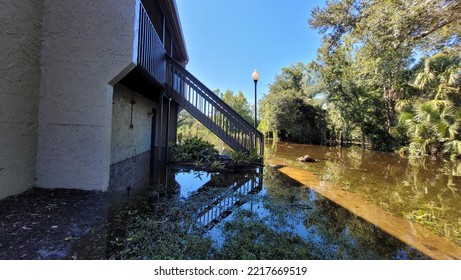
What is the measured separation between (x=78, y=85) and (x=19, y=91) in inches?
A: 27.9

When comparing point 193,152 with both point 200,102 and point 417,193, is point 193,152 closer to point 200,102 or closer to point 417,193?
point 200,102

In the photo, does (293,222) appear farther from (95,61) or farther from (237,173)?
(95,61)

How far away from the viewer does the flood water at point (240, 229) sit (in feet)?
6.85

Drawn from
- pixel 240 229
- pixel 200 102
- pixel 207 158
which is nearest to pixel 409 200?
pixel 240 229

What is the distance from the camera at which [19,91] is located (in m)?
3.14

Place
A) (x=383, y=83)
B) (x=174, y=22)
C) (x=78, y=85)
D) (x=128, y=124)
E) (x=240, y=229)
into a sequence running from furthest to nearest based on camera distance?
(x=383, y=83) → (x=174, y=22) → (x=128, y=124) → (x=78, y=85) → (x=240, y=229)

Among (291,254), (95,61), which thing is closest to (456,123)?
(291,254)

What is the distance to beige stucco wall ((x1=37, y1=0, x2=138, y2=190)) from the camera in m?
3.51

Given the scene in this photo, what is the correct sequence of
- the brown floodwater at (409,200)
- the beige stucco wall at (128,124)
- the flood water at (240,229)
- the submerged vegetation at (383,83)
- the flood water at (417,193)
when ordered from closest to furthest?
the flood water at (240,229) → the brown floodwater at (409,200) → the flood water at (417,193) → the beige stucco wall at (128,124) → the submerged vegetation at (383,83)

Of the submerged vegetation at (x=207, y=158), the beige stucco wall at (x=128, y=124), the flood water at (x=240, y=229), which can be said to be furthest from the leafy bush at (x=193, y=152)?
the flood water at (x=240, y=229)

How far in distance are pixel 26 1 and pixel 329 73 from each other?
57.8ft

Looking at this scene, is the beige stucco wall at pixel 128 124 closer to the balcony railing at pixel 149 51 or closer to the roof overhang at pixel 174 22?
the balcony railing at pixel 149 51

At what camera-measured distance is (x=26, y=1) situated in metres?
3.19

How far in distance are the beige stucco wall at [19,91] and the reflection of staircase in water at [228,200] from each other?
2.63 m
